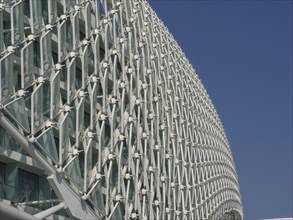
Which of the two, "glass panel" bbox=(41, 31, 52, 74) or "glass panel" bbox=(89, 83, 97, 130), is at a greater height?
"glass panel" bbox=(41, 31, 52, 74)

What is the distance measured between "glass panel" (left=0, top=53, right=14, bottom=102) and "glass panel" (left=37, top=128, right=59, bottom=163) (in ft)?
8.40

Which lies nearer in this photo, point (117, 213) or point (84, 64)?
point (84, 64)

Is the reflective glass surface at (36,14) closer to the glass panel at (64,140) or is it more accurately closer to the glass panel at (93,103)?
the glass panel at (64,140)

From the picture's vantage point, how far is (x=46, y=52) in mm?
28406

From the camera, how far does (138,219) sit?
37062 millimetres

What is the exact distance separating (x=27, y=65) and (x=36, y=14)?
317 cm

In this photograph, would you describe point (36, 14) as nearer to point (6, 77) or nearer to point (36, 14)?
point (36, 14)

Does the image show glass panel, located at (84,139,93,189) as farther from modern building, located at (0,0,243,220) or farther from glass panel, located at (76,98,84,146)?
glass panel, located at (76,98,84,146)

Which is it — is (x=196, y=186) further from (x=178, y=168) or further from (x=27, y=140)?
Answer: (x=27, y=140)

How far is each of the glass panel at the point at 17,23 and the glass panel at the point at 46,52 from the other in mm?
1607

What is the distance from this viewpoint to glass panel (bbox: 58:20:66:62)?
1188 inches

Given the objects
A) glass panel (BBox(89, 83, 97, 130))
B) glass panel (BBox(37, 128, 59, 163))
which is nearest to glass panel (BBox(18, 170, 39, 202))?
glass panel (BBox(37, 128, 59, 163))

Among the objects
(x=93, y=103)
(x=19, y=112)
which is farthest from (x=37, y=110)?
(x=93, y=103)

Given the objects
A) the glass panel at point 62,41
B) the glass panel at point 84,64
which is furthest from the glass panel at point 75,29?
the glass panel at point 62,41
